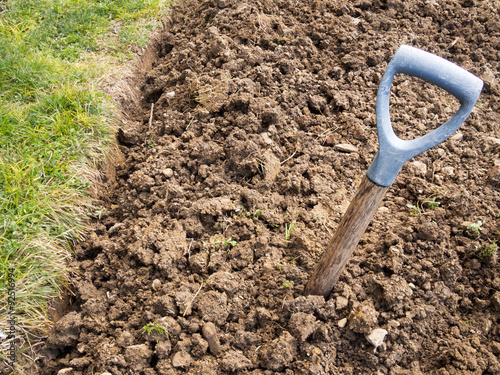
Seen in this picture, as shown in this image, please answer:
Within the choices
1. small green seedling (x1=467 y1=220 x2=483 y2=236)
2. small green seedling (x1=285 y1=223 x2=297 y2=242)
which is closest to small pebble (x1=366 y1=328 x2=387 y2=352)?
small green seedling (x1=285 y1=223 x2=297 y2=242)

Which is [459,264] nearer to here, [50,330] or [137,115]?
[50,330]

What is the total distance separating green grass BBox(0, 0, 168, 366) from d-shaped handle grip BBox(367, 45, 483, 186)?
7.14 feet

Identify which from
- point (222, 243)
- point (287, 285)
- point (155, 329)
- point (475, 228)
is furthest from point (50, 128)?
point (475, 228)

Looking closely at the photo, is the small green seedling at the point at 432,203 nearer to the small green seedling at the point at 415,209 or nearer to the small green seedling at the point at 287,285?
the small green seedling at the point at 415,209

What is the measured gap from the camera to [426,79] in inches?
63.9

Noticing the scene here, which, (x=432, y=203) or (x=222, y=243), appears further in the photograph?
(x=432, y=203)

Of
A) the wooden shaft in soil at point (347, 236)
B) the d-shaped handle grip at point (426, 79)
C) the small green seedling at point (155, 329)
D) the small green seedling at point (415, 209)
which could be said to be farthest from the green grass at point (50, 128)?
the small green seedling at point (415, 209)

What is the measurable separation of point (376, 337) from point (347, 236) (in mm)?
627

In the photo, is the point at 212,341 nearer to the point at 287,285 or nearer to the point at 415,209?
the point at 287,285

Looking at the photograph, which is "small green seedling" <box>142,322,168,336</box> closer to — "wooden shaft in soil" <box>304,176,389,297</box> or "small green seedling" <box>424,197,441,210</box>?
"wooden shaft in soil" <box>304,176,389,297</box>

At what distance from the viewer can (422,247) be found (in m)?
2.44

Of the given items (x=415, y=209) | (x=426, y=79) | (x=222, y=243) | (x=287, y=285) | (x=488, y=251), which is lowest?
(x=222, y=243)

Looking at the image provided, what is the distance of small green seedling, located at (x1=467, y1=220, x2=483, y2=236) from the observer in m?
2.47

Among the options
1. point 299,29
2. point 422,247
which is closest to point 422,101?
point 299,29
